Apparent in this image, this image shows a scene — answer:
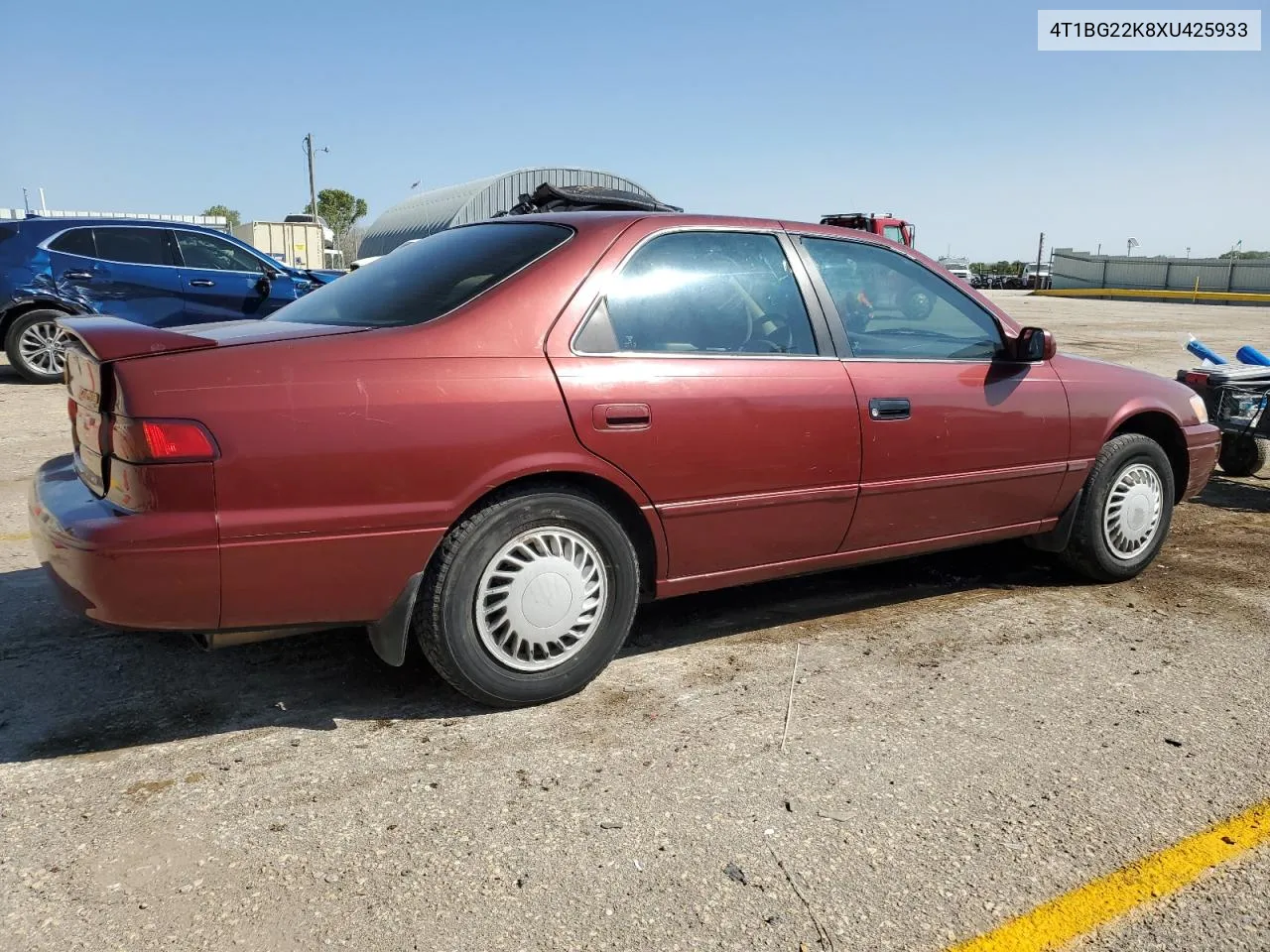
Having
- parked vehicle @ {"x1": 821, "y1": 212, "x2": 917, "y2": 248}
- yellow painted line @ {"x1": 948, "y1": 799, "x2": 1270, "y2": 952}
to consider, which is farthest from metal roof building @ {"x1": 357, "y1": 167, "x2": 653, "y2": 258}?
yellow painted line @ {"x1": 948, "y1": 799, "x2": 1270, "y2": 952}

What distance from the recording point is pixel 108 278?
1051 centimetres

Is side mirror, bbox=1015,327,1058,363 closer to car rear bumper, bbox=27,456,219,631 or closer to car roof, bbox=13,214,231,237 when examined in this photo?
car rear bumper, bbox=27,456,219,631

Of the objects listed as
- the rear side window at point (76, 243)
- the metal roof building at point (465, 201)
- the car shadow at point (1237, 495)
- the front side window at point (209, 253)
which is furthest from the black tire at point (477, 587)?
the metal roof building at point (465, 201)

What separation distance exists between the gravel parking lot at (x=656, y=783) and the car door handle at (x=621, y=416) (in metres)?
A: 0.86

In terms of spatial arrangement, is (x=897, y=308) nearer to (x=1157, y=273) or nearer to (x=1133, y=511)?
(x=1133, y=511)

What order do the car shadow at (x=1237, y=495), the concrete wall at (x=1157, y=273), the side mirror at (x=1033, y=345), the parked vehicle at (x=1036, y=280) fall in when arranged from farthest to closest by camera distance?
the parked vehicle at (x=1036, y=280) < the concrete wall at (x=1157, y=273) < the car shadow at (x=1237, y=495) < the side mirror at (x=1033, y=345)

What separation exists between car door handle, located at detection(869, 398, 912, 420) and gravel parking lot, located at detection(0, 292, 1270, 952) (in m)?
0.82

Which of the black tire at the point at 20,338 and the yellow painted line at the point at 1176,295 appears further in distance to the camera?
the yellow painted line at the point at 1176,295

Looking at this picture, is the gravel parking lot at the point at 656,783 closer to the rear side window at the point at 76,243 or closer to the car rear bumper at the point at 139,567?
the car rear bumper at the point at 139,567

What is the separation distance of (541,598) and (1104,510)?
265 centimetres

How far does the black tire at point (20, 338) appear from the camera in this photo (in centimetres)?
1023

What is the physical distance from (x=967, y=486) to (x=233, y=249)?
941 centimetres

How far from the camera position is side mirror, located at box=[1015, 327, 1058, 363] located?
398cm

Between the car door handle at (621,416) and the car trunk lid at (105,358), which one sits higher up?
the car trunk lid at (105,358)
